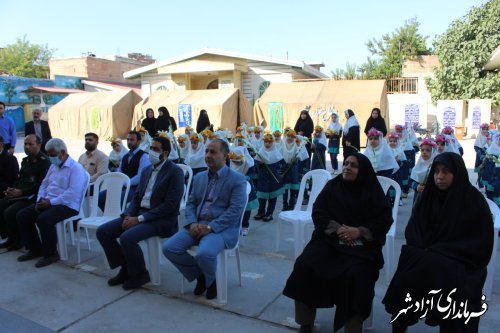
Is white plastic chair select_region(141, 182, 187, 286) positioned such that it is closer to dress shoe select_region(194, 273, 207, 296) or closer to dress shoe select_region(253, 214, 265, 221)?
dress shoe select_region(194, 273, 207, 296)

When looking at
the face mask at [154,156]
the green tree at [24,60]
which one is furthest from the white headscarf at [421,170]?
the green tree at [24,60]

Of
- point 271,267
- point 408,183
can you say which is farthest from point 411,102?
point 271,267

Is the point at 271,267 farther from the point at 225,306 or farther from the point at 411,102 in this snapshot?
the point at 411,102

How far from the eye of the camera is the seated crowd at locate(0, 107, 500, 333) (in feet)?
9.24

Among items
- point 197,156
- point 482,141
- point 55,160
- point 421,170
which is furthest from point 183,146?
point 482,141

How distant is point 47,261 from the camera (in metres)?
4.79

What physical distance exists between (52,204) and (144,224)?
1.41 meters

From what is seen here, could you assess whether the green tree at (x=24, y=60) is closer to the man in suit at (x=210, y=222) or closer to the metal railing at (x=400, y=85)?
the metal railing at (x=400, y=85)

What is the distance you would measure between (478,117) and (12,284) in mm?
20814

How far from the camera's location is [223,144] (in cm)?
404

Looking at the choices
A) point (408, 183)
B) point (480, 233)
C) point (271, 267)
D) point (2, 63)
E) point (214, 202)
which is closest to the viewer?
point (480, 233)

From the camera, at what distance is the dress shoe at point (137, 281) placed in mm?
4070

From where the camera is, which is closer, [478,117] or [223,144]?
[223,144]

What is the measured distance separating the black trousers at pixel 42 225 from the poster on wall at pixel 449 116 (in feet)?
64.0
